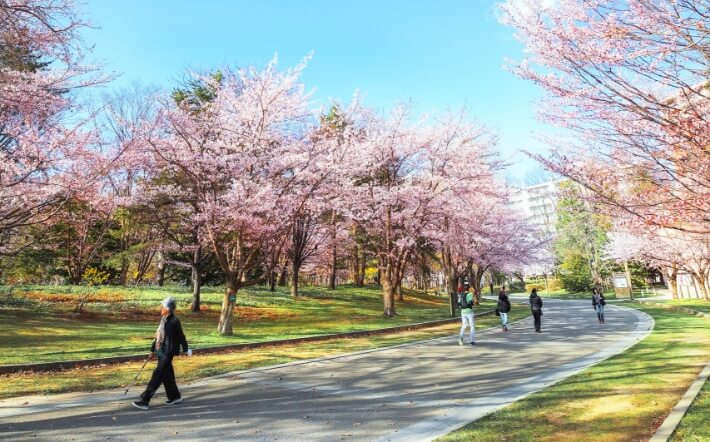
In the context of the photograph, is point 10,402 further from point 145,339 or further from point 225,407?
point 145,339

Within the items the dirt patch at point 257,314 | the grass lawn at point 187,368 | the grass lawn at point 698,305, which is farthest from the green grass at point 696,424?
the grass lawn at point 698,305

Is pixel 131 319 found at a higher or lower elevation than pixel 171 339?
lower

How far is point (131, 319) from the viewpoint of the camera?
64.9 ft

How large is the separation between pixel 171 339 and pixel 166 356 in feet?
0.92

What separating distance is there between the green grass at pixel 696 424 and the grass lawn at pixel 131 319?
423 inches

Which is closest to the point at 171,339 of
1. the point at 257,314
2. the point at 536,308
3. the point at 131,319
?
the point at 536,308

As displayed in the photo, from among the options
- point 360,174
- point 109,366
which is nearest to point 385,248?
point 360,174

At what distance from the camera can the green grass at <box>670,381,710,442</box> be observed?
457cm

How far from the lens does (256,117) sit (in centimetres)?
1634

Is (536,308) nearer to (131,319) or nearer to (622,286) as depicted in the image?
(131,319)

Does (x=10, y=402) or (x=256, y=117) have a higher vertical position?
(x=256, y=117)

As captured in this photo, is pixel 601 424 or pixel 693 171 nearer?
pixel 601 424

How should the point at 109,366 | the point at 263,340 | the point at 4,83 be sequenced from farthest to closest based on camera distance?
the point at 263,340 < the point at 109,366 < the point at 4,83

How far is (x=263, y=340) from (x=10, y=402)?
705 centimetres
